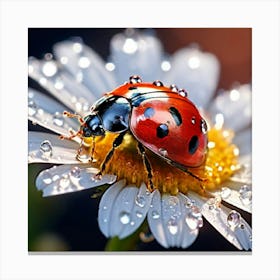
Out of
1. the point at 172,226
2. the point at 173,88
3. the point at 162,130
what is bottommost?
the point at 172,226

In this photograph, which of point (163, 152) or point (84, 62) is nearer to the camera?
point (163, 152)

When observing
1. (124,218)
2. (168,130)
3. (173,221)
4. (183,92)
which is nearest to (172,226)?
(173,221)

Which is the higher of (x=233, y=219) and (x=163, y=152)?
(x=163, y=152)

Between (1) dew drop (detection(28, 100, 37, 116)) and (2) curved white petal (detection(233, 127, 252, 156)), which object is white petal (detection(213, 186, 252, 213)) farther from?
(1) dew drop (detection(28, 100, 37, 116))

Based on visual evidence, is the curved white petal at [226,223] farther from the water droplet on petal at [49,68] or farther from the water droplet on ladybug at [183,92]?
the water droplet on petal at [49,68]

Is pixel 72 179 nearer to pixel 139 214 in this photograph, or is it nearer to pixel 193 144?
pixel 139 214
